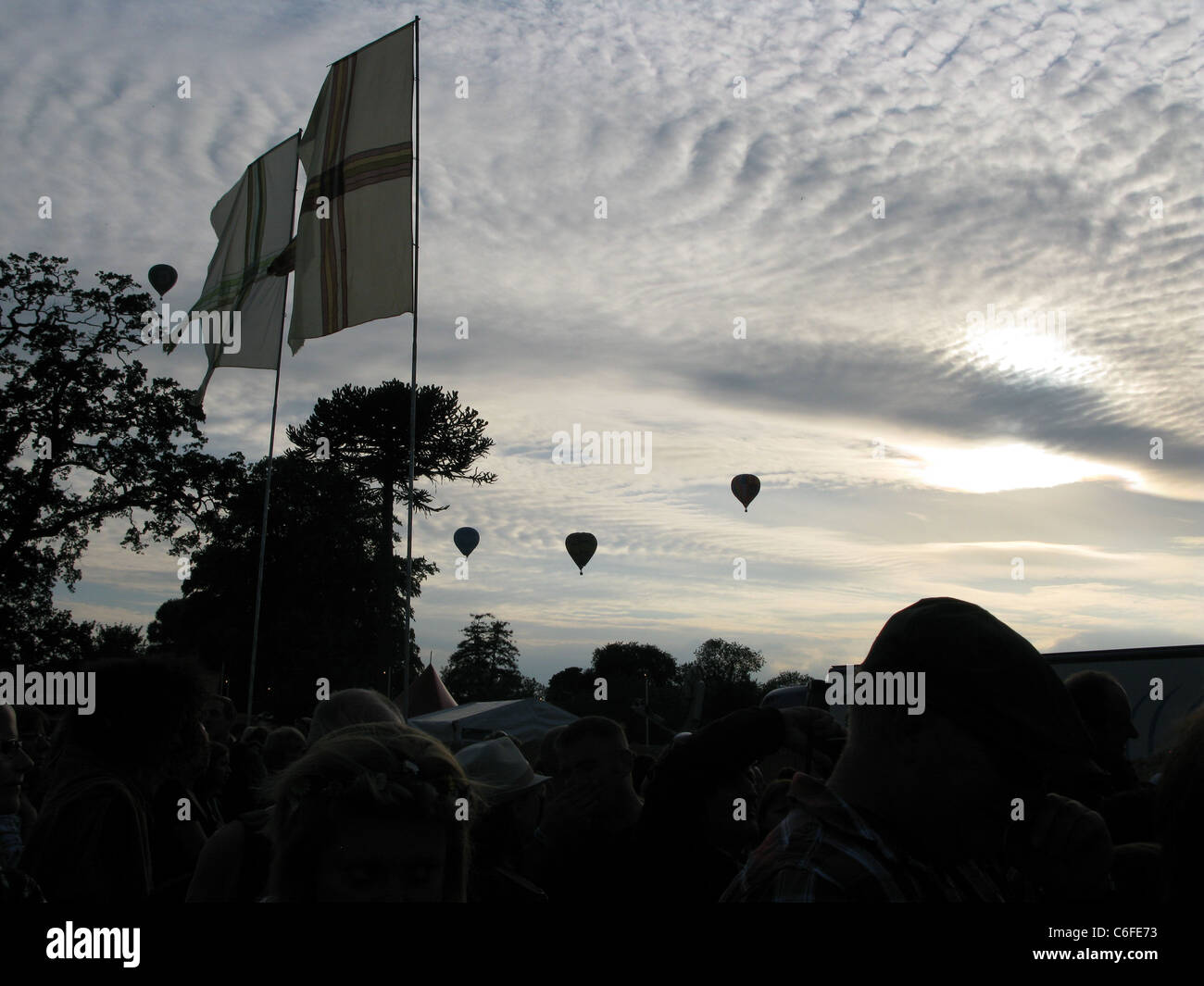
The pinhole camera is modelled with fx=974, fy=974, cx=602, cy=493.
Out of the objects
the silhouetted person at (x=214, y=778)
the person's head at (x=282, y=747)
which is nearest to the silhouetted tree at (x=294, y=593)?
the person's head at (x=282, y=747)

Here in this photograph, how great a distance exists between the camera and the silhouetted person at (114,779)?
2676 millimetres

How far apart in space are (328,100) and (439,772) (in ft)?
37.7

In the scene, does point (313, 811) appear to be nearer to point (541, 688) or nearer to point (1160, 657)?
point (1160, 657)

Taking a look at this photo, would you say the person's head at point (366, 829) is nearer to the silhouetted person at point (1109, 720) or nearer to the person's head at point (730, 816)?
the person's head at point (730, 816)

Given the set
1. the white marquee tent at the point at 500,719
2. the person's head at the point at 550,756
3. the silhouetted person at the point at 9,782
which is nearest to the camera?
the person's head at the point at 550,756

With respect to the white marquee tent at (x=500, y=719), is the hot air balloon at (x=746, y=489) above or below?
above

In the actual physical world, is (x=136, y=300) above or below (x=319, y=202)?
above

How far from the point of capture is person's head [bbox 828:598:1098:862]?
1.68 m

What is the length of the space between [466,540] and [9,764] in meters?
29.8

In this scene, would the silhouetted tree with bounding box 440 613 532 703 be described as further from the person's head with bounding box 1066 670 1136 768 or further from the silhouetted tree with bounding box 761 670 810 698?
the person's head with bounding box 1066 670 1136 768

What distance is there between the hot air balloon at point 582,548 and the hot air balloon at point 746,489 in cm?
680
